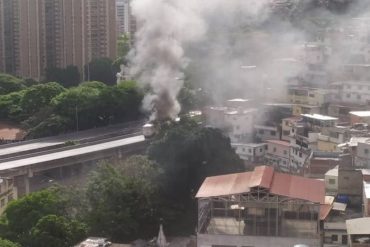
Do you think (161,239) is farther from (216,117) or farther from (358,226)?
(216,117)

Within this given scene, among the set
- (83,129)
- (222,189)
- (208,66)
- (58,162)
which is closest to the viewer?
(222,189)

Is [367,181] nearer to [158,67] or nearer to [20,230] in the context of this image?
[20,230]

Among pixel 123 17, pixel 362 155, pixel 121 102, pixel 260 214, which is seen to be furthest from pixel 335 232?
pixel 123 17

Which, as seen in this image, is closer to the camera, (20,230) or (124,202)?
(20,230)

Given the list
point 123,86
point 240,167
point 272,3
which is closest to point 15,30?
point 123,86

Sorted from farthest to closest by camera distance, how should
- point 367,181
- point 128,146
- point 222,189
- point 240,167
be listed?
point 128,146 < point 240,167 < point 367,181 < point 222,189

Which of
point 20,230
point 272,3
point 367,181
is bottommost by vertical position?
point 20,230

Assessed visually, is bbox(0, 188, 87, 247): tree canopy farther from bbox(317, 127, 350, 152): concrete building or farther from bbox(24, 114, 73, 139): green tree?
bbox(24, 114, 73, 139): green tree
